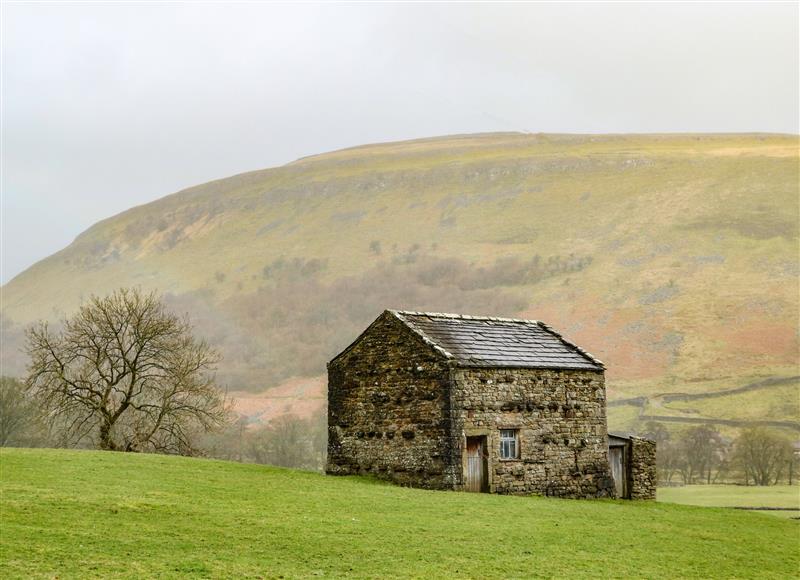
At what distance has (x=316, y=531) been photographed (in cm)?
2353

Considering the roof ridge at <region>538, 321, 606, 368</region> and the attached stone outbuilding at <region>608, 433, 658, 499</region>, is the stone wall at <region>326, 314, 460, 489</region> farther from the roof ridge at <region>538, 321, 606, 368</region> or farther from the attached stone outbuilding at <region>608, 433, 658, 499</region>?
the attached stone outbuilding at <region>608, 433, 658, 499</region>

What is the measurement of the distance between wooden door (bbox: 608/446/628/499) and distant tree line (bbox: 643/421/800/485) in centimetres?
3932

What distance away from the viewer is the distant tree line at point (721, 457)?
255 ft

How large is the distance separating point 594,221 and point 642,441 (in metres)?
148

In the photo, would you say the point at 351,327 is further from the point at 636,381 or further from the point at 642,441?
the point at 642,441

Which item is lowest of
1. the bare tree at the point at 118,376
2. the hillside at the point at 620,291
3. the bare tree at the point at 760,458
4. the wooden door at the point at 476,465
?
the bare tree at the point at 760,458

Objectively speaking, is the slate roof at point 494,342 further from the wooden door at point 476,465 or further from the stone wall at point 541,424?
the wooden door at point 476,465

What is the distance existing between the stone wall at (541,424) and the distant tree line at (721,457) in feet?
138

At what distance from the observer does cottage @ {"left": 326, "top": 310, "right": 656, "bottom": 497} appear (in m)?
34.0

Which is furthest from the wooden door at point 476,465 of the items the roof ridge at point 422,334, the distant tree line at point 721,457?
the distant tree line at point 721,457

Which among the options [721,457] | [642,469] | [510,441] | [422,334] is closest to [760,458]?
[721,457]

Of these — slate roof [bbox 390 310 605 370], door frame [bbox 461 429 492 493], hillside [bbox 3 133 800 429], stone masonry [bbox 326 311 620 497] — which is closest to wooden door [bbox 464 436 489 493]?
door frame [bbox 461 429 492 493]

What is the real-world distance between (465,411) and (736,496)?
3042 centimetres

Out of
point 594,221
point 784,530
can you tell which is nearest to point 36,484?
point 784,530
